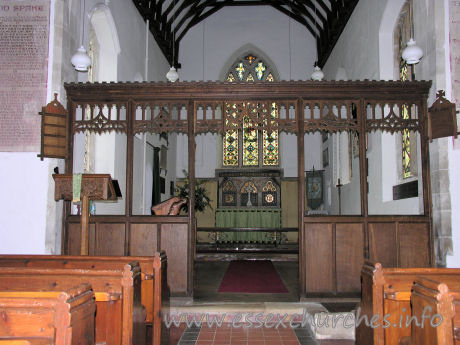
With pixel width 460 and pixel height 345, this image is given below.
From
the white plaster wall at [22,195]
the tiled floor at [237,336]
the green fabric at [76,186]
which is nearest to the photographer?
the tiled floor at [237,336]

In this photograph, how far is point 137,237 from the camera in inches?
214

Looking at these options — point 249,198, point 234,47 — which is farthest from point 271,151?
point 234,47

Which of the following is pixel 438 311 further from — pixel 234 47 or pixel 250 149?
pixel 234 47

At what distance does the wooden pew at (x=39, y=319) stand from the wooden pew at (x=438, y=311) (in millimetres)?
1579

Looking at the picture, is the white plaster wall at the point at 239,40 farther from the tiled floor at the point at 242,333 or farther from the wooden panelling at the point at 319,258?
the tiled floor at the point at 242,333

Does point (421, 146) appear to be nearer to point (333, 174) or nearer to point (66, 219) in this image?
point (66, 219)

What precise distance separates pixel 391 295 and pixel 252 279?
3.90 m

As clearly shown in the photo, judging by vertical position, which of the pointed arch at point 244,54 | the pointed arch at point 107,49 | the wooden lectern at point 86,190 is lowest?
the wooden lectern at point 86,190

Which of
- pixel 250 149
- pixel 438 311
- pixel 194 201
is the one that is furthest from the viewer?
pixel 250 149

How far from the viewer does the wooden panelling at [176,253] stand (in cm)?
530

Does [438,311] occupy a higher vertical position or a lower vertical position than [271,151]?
lower

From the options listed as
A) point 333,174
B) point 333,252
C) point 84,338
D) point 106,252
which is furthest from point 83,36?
point 333,174

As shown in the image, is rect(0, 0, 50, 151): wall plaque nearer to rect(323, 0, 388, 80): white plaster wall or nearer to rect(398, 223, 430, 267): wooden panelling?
rect(398, 223, 430, 267): wooden panelling

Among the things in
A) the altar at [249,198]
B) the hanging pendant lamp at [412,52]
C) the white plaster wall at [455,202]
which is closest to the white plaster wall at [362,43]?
the hanging pendant lamp at [412,52]
